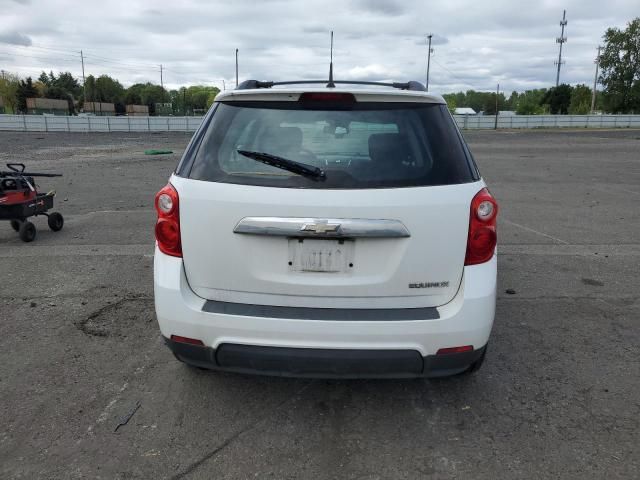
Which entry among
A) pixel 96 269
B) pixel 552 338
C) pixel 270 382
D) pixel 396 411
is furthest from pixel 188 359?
pixel 96 269

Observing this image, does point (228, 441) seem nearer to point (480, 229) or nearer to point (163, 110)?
point (480, 229)

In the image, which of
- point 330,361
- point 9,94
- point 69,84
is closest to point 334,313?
point 330,361

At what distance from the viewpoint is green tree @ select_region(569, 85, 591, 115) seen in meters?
98.7

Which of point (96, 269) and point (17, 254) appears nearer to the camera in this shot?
point (96, 269)

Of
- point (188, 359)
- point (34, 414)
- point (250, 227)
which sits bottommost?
point (34, 414)

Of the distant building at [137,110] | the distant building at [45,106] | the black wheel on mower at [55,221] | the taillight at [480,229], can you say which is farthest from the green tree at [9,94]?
the taillight at [480,229]

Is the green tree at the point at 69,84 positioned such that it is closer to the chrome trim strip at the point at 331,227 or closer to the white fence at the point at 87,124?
the white fence at the point at 87,124

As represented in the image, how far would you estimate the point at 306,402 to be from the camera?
10.5ft

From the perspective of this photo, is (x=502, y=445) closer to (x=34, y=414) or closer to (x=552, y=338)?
(x=552, y=338)

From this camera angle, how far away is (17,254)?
6.33 m

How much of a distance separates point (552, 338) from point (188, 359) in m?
2.78


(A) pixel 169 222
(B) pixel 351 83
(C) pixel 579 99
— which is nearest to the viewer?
(A) pixel 169 222

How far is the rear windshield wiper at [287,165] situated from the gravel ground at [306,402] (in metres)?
1.39

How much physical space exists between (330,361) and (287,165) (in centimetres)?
100
